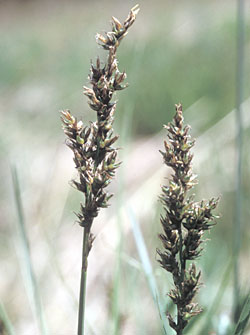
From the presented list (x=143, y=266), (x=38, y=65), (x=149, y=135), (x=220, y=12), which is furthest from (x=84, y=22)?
(x=143, y=266)

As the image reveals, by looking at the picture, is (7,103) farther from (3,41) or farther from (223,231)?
(3,41)

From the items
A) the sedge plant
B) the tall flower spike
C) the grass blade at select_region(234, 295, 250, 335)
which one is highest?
the sedge plant

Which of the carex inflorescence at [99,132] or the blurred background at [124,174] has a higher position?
the blurred background at [124,174]

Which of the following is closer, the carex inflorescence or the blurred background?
the carex inflorescence

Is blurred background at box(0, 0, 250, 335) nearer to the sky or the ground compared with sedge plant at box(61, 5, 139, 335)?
nearer to the sky

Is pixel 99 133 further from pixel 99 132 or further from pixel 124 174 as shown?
pixel 124 174

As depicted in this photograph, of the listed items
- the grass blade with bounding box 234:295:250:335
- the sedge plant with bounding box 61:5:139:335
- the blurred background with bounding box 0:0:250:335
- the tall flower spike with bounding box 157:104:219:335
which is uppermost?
the blurred background with bounding box 0:0:250:335

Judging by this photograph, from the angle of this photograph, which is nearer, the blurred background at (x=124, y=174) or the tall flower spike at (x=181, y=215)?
the tall flower spike at (x=181, y=215)
